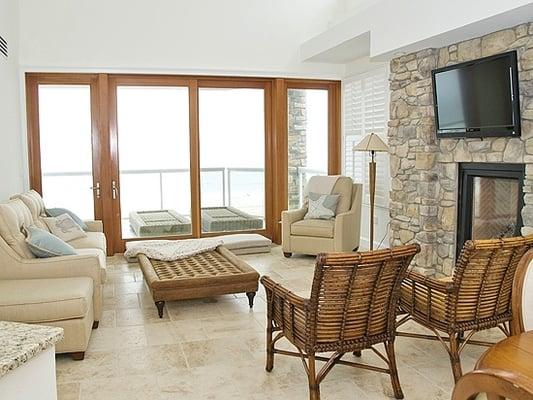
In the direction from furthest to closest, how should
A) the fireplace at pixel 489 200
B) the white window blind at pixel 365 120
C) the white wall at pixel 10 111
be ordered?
the white window blind at pixel 365 120 < the white wall at pixel 10 111 < the fireplace at pixel 489 200

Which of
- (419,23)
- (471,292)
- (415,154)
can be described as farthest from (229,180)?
(471,292)

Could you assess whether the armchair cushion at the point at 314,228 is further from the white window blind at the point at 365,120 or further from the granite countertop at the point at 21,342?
the granite countertop at the point at 21,342

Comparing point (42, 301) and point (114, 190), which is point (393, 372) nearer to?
point (42, 301)

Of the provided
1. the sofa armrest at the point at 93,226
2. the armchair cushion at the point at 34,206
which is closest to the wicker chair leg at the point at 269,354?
the armchair cushion at the point at 34,206

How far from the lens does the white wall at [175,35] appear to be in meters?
6.68

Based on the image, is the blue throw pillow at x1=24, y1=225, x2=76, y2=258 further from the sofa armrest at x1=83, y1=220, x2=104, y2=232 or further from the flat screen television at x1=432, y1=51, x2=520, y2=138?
the flat screen television at x1=432, y1=51, x2=520, y2=138

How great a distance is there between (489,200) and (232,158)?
12.2ft

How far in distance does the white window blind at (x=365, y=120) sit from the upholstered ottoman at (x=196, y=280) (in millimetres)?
2787

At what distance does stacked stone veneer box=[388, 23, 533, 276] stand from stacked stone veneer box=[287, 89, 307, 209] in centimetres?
205

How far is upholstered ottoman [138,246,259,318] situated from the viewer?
4.45m

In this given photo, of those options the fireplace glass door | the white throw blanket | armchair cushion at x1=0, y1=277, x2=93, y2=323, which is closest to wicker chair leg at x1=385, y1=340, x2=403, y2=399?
armchair cushion at x1=0, y1=277, x2=93, y2=323

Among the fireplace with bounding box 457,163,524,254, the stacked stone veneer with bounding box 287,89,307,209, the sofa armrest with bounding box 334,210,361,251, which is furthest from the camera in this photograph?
the stacked stone veneer with bounding box 287,89,307,209

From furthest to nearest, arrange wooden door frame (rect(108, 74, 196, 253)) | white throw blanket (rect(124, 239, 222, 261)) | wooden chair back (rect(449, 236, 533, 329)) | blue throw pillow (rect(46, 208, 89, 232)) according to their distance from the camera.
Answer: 1. wooden door frame (rect(108, 74, 196, 253))
2. blue throw pillow (rect(46, 208, 89, 232))
3. white throw blanket (rect(124, 239, 222, 261))
4. wooden chair back (rect(449, 236, 533, 329))

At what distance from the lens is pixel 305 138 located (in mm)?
7949
